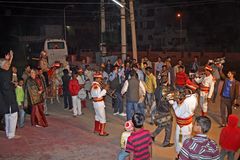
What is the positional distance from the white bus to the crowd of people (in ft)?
43.3

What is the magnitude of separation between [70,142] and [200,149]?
619cm

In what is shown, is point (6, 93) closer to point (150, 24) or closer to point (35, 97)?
point (35, 97)

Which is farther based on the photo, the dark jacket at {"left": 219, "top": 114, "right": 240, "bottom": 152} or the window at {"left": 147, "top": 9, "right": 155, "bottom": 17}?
the window at {"left": 147, "top": 9, "right": 155, "bottom": 17}

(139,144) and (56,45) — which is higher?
(56,45)

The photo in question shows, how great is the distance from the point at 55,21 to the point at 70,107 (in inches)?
2149

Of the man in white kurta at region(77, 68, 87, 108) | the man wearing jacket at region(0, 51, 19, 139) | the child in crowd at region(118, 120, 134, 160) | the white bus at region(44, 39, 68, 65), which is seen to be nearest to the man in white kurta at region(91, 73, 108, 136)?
the man wearing jacket at region(0, 51, 19, 139)

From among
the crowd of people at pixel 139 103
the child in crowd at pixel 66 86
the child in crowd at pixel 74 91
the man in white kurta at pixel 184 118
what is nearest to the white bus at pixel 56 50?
the crowd of people at pixel 139 103

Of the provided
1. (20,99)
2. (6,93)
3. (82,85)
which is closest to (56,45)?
(82,85)

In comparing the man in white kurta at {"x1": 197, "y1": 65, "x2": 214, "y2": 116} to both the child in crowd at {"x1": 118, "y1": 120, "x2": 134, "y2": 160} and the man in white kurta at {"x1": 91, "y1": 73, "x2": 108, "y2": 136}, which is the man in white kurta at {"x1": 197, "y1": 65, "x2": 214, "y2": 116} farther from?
the child in crowd at {"x1": 118, "y1": 120, "x2": 134, "y2": 160}

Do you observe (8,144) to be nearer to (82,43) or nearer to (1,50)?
(1,50)

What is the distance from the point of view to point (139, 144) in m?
5.77

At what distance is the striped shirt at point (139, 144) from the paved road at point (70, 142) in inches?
117

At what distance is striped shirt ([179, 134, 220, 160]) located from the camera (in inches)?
179

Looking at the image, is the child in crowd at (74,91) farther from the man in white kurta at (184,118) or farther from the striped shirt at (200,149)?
the striped shirt at (200,149)
